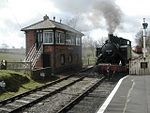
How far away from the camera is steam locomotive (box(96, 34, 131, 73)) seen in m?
25.5

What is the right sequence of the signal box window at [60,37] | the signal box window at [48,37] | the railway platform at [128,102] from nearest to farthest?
the railway platform at [128,102], the signal box window at [48,37], the signal box window at [60,37]

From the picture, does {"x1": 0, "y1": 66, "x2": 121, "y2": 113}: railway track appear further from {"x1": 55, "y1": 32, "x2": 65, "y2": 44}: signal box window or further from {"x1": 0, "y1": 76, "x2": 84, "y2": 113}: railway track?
{"x1": 55, "y1": 32, "x2": 65, "y2": 44}: signal box window

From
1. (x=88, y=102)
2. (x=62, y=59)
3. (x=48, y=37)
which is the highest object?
(x=48, y=37)

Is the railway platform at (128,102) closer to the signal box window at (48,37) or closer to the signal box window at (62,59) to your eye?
the signal box window at (48,37)

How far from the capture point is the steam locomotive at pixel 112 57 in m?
25.5

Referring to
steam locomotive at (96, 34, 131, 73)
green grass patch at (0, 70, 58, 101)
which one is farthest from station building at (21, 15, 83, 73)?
green grass patch at (0, 70, 58, 101)

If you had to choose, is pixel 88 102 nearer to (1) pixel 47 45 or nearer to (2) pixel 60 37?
(1) pixel 47 45

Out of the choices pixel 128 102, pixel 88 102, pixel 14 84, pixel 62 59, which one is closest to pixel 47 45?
pixel 62 59


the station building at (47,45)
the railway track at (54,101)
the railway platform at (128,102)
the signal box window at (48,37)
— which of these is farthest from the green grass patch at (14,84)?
the signal box window at (48,37)

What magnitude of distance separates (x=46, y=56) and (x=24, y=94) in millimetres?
14119

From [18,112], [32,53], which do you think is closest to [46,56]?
[32,53]

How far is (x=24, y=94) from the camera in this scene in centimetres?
1614

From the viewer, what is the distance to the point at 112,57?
2616 cm

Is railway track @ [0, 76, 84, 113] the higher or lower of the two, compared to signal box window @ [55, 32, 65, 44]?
lower
